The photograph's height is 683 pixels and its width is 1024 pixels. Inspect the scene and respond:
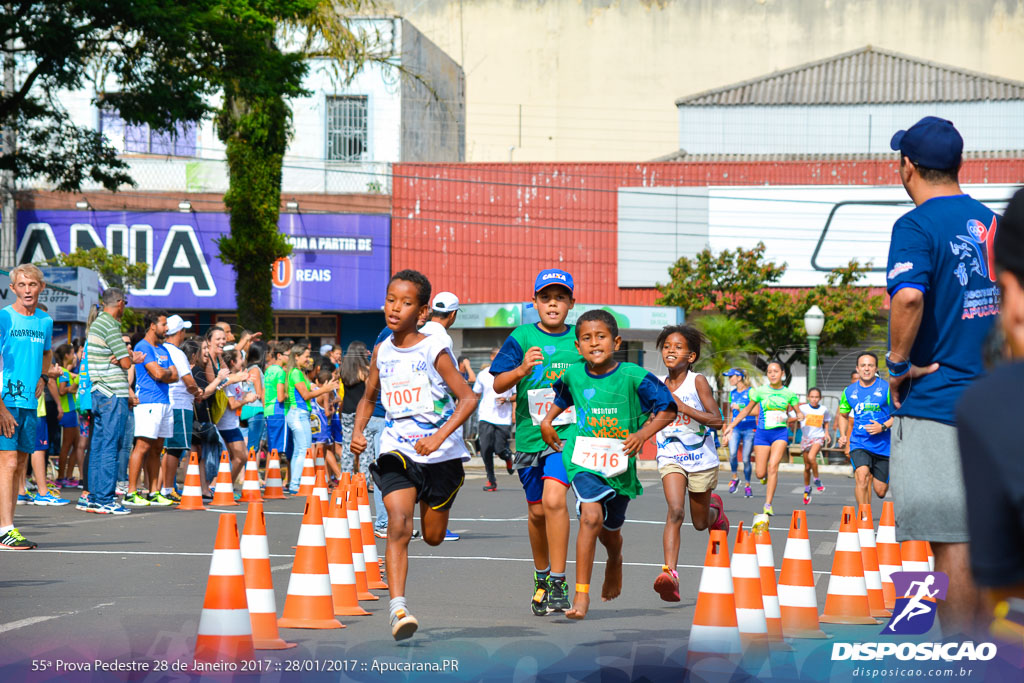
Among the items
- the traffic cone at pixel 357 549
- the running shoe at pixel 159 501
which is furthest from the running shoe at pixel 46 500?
the traffic cone at pixel 357 549

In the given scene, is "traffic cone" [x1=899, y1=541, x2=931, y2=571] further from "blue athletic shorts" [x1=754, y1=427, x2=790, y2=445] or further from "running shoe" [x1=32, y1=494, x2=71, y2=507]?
"running shoe" [x1=32, y1=494, x2=71, y2=507]

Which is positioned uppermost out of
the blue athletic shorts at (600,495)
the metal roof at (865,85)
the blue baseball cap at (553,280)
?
the metal roof at (865,85)

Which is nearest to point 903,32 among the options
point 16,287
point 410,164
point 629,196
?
point 629,196

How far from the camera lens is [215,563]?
19.2ft

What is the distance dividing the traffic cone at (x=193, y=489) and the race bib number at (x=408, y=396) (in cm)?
785

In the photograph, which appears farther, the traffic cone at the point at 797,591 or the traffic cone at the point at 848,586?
the traffic cone at the point at 848,586

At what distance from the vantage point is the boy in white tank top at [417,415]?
705 cm

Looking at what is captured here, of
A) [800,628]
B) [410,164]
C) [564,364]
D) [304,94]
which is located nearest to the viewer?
[800,628]

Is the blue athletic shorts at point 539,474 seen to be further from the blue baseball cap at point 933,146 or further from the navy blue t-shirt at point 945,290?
the blue baseball cap at point 933,146

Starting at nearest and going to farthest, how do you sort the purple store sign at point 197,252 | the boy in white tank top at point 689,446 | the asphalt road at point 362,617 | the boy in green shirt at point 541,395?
1. the asphalt road at point 362,617
2. the boy in green shirt at point 541,395
3. the boy in white tank top at point 689,446
4. the purple store sign at point 197,252

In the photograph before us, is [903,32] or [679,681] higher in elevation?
[903,32]

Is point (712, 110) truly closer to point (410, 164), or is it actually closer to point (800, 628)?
point (410, 164)

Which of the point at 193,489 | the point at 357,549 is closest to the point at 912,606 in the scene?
the point at 357,549

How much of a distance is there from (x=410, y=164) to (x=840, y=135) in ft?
49.0
